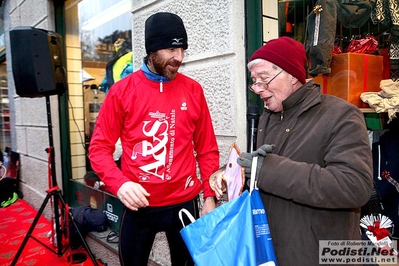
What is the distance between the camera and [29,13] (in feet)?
16.4

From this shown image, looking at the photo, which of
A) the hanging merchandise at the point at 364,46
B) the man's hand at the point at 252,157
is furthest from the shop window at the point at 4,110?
the man's hand at the point at 252,157

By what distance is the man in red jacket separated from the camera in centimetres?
167

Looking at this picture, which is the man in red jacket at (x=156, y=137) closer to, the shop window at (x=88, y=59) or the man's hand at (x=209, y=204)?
the man's hand at (x=209, y=204)

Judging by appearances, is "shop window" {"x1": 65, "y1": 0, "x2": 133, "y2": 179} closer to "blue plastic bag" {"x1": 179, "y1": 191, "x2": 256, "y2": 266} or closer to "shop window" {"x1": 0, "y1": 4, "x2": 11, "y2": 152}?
"blue plastic bag" {"x1": 179, "y1": 191, "x2": 256, "y2": 266}

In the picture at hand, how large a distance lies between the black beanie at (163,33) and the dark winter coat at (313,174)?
0.68 metres

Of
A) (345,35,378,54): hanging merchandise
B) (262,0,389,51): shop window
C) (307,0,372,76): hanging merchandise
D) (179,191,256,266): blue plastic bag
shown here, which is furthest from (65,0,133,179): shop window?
(179,191,256,266): blue plastic bag

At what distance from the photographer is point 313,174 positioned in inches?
42.3

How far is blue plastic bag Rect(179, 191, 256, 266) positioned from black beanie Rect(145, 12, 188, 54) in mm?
883

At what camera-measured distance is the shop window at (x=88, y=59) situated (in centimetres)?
386

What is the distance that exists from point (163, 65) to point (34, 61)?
2.04 meters

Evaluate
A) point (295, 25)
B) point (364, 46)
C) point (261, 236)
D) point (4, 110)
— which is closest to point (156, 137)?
point (261, 236)

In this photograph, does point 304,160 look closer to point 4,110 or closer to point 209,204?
point 209,204

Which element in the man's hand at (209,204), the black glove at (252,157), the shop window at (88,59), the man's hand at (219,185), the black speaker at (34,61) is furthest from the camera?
the shop window at (88,59)

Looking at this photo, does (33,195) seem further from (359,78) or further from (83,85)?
(359,78)
